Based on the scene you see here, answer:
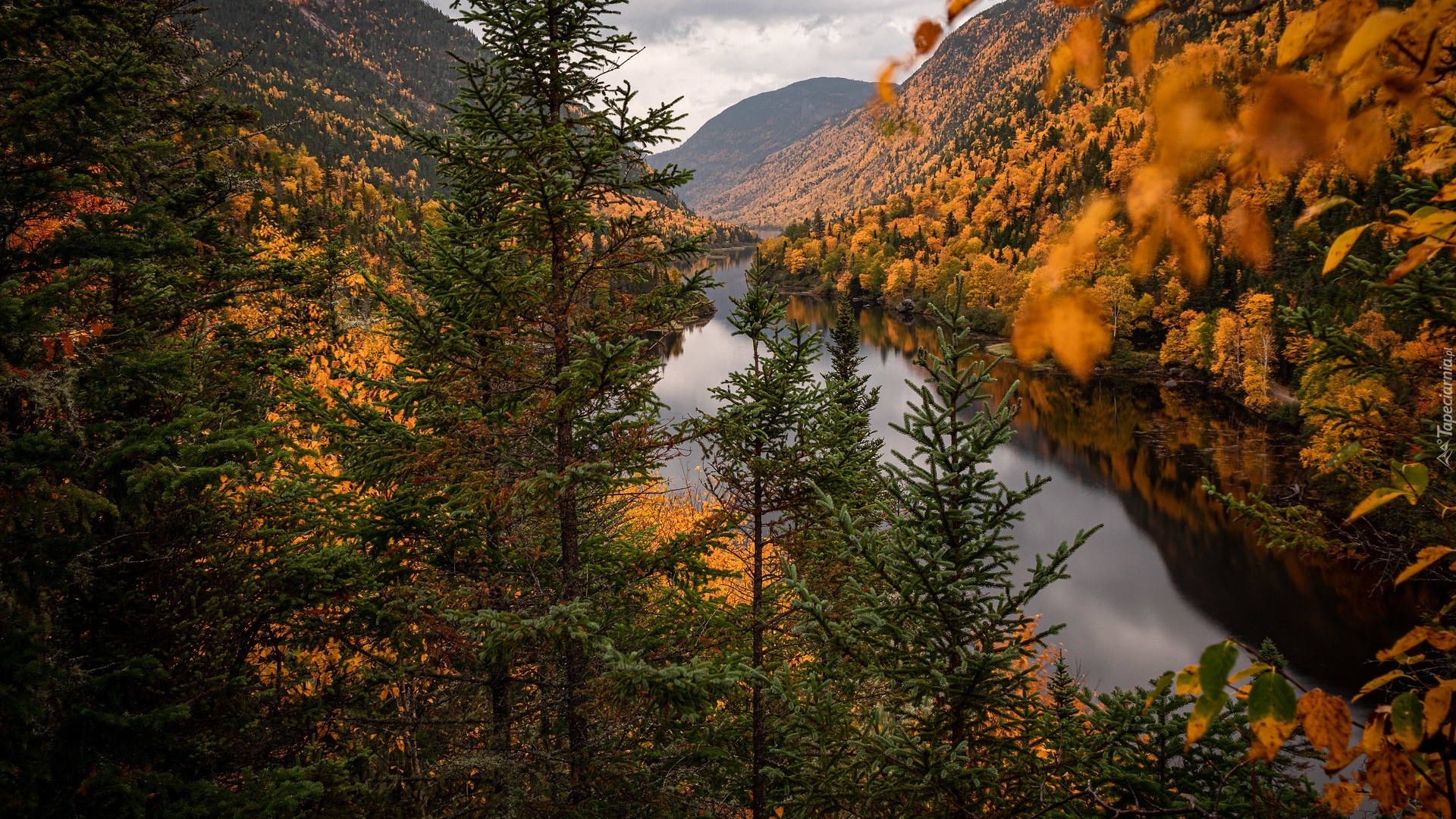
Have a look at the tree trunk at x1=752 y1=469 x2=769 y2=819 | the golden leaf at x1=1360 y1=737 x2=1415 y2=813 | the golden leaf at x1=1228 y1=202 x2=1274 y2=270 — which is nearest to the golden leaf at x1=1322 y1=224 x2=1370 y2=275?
the golden leaf at x1=1228 y1=202 x2=1274 y2=270

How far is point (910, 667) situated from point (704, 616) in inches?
122

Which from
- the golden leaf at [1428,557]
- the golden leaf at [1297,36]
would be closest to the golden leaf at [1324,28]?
the golden leaf at [1297,36]

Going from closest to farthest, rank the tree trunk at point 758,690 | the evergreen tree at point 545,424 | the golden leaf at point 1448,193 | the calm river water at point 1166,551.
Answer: the golden leaf at point 1448,193
the evergreen tree at point 545,424
the tree trunk at point 758,690
the calm river water at point 1166,551

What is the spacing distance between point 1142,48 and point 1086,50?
184 millimetres

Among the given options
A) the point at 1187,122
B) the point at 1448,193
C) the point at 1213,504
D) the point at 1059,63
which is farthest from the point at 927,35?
the point at 1213,504

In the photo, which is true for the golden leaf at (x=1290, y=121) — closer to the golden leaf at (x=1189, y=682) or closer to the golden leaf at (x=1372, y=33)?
the golden leaf at (x=1372, y=33)

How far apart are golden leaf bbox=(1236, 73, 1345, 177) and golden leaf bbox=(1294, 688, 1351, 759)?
1107 mm

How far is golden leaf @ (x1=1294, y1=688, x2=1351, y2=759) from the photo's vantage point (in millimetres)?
1155

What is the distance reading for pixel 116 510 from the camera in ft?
11.2

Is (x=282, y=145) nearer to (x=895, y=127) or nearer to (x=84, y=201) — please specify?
(x=84, y=201)

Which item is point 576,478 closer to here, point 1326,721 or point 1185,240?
point 1185,240

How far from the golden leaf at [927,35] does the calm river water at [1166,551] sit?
8.68m

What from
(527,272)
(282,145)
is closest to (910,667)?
(527,272)

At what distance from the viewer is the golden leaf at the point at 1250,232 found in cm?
145
